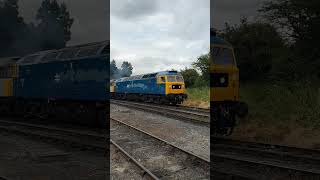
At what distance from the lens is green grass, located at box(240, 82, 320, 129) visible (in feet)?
37.0

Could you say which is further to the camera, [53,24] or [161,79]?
[161,79]

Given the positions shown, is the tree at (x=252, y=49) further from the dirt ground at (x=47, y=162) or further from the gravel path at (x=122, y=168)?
the dirt ground at (x=47, y=162)

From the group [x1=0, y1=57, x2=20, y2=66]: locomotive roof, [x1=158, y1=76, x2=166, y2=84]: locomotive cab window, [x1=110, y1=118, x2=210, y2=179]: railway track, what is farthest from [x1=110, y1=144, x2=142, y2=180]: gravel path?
[x1=158, y1=76, x2=166, y2=84]: locomotive cab window

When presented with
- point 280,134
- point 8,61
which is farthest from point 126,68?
point 280,134

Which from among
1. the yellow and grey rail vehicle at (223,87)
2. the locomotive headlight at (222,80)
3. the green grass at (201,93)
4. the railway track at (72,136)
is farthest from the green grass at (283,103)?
the railway track at (72,136)

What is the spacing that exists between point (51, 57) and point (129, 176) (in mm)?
9127

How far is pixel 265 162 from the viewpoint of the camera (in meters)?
7.54

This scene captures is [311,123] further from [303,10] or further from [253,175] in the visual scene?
[253,175]

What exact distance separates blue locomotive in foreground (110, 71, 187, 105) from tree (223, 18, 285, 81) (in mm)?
11514

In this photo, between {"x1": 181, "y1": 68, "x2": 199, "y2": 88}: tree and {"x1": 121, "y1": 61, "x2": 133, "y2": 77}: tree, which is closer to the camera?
{"x1": 181, "y1": 68, "x2": 199, "y2": 88}: tree

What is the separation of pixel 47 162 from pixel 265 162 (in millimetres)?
4542

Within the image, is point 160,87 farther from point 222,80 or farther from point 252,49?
point 222,80

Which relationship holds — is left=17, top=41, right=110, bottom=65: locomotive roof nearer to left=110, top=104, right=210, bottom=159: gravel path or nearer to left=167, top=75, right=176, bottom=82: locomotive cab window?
left=110, top=104, right=210, bottom=159: gravel path

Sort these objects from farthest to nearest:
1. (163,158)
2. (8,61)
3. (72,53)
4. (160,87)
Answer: (160,87) < (8,61) < (72,53) < (163,158)
